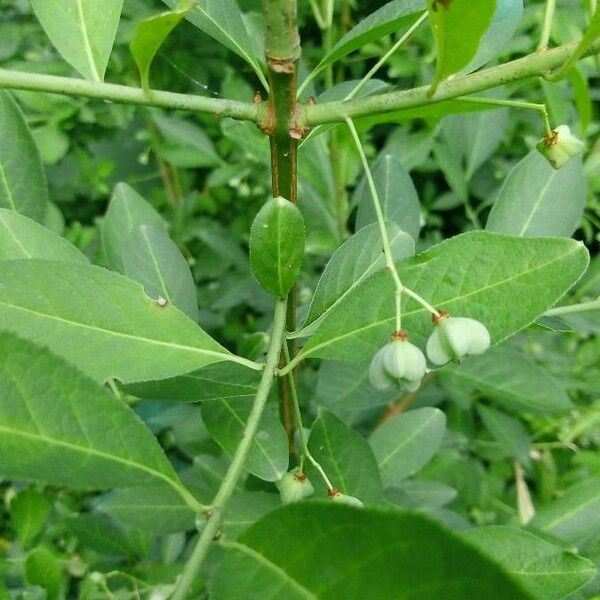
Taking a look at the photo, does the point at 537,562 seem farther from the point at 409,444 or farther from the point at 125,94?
the point at 125,94

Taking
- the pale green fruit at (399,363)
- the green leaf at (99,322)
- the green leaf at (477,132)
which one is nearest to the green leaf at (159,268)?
the green leaf at (99,322)

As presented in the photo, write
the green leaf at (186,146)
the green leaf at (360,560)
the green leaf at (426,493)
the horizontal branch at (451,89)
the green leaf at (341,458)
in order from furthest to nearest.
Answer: the green leaf at (186,146), the green leaf at (426,493), the green leaf at (341,458), the horizontal branch at (451,89), the green leaf at (360,560)

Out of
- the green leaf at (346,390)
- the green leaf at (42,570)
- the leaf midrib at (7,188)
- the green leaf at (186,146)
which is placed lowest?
the green leaf at (346,390)

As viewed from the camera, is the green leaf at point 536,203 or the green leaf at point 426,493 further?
the green leaf at point 426,493

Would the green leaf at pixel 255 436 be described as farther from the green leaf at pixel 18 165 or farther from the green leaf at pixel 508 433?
the green leaf at pixel 508 433

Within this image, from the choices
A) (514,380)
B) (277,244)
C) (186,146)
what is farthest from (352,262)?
(186,146)

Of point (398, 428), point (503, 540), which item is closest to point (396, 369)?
point (503, 540)

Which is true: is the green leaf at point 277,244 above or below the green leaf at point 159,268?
above
